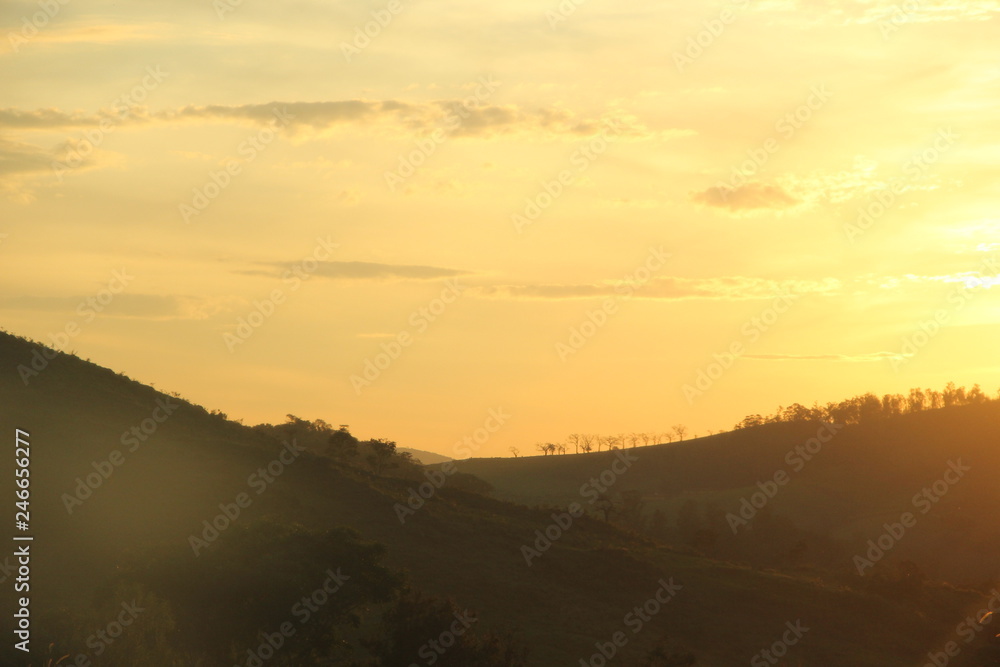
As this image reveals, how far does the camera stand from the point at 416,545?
53281 mm

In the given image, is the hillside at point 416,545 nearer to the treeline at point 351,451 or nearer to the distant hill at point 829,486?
the treeline at point 351,451

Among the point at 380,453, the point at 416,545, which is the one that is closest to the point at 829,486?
the point at 380,453

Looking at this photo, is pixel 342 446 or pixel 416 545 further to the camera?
pixel 342 446

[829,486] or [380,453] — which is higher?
[380,453]

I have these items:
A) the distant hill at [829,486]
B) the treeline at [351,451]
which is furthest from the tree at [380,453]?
the distant hill at [829,486]

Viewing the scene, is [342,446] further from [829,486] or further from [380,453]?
[829,486]

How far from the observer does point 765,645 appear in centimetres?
4859

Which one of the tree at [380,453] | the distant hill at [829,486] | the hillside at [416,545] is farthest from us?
the distant hill at [829,486]

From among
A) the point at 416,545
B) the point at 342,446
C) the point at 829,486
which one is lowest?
the point at 829,486

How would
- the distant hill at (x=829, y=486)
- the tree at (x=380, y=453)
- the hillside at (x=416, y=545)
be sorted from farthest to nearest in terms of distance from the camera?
the distant hill at (x=829, y=486)
the tree at (x=380, y=453)
the hillside at (x=416, y=545)

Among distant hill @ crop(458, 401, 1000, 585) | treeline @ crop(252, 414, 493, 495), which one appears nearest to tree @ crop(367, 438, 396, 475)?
treeline @ crop(252, 414, 493, 495)

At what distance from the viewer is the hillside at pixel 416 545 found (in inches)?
1674

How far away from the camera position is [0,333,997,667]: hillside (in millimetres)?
42531

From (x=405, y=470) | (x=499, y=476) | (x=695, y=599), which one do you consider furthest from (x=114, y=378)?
(x=499, y=476)
